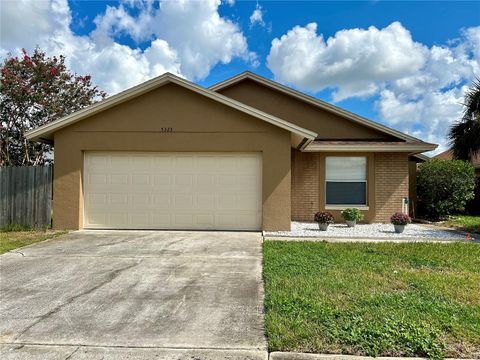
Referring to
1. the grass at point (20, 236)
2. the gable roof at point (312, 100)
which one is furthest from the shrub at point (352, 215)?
the grass at point (20, 236)

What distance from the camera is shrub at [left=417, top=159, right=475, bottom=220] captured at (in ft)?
49.3

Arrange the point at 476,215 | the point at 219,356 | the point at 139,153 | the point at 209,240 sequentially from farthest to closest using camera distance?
1. the point at 476,215
2. the point at 139,153
3. the point at 209,240
4. the point at 219,356

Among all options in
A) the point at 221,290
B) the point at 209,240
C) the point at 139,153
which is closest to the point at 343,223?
the point at 209,240

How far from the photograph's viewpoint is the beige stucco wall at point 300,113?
15203mm

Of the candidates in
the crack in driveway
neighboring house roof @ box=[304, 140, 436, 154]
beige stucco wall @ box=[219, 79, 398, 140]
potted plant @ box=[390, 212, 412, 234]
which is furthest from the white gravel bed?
the crack in driveway

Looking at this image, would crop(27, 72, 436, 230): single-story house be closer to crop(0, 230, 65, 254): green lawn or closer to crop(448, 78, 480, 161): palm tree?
crop(0, 230, 65, 254): green lawn

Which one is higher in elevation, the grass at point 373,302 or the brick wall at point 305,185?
the brick wall at point 305,185

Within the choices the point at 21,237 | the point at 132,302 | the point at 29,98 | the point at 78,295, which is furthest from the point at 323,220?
the point at 29,98

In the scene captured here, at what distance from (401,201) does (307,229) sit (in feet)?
14.9

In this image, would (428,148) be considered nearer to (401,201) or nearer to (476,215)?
(401,201)

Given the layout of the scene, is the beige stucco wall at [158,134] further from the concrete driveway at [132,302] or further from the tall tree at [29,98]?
the tall tree at [29,98]

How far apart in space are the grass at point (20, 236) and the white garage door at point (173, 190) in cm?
126

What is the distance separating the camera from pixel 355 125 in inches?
599

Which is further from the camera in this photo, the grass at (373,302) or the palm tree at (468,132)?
the palm tree at (468,132)
